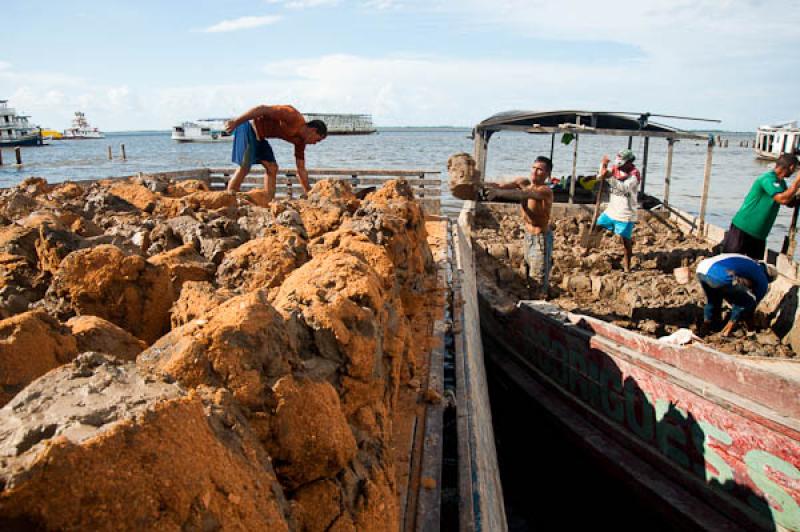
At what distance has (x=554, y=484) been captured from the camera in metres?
5.71

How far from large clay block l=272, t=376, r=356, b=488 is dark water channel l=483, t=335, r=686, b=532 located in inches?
150

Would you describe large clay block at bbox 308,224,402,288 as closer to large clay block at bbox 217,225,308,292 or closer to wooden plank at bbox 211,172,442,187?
large clay block at bbox 217,225,308,292

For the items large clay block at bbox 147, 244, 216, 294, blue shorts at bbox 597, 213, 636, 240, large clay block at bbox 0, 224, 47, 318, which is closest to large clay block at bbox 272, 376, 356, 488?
large clay block at bbox 0, 224, 47, 318

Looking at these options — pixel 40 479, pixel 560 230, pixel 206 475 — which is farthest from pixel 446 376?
pixel 560 230

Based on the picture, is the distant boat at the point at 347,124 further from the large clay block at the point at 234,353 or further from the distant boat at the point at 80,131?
the large clay block at the point at 234,353

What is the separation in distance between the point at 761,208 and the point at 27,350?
784 cm

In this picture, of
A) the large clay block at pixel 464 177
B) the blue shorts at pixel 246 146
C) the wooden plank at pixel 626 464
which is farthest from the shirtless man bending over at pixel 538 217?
the blue shorts at pixel 246 146

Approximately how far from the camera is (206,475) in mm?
1179

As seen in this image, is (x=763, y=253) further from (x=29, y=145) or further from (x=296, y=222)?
(x=29, y=145)

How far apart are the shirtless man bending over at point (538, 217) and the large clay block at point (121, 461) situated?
6.01 meters

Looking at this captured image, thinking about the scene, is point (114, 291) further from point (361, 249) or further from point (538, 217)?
point (538, 217)

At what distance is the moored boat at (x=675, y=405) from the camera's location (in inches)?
148

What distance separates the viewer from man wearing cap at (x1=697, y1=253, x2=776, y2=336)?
605 centimetres

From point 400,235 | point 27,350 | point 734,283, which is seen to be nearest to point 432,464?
point 27,350
